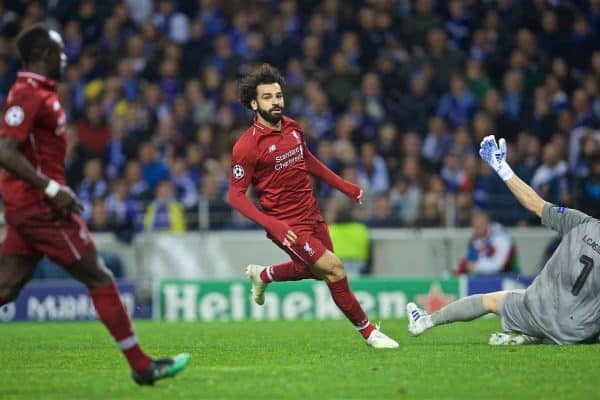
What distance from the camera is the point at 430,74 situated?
22.5 meters

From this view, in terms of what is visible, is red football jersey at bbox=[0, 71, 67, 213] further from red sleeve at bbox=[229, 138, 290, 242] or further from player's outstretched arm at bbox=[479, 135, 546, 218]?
player's outstretched arm at bbox=[479, 135, 546, 218]

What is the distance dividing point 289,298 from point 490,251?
3.21 meters

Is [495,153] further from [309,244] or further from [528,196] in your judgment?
[309,244]

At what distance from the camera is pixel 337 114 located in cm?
2258

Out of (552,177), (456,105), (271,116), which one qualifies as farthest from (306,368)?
→ (456,105)

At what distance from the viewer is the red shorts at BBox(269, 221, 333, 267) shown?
11523mm

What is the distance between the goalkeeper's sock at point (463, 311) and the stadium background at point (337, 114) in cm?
733

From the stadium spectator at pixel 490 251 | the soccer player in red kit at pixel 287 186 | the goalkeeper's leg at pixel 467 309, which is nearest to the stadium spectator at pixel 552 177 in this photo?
the stadium spectator at pixel 490 251

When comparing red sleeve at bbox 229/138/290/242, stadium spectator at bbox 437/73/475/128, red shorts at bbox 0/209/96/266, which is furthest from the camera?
stadium spectator at bbox 437/73/475/128

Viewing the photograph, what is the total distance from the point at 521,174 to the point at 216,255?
5143 millimetres

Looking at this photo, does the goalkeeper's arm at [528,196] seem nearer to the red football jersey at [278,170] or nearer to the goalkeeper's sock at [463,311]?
the goalkeeper's sock at [463,311]

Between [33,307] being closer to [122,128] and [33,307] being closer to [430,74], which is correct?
[122,128]

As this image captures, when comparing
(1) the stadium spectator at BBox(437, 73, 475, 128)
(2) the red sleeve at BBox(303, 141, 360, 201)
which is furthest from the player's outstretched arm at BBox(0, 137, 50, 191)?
(1) the stadium spectator at BBox(437, 73, 475, 128)

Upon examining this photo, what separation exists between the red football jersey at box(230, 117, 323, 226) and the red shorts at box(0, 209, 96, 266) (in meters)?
3.17
